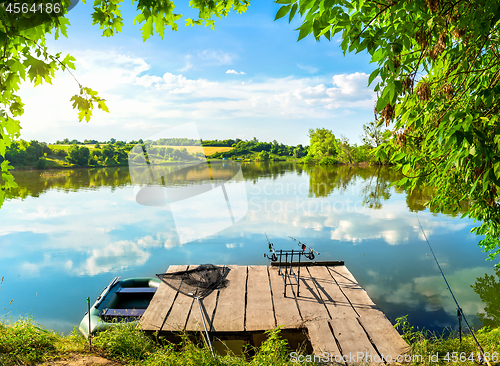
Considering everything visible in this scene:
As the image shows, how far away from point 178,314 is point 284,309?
6.78ft

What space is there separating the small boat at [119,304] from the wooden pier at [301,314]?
0.88 m

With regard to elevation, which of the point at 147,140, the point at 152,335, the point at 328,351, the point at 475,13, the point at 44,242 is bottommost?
the point at 44,242

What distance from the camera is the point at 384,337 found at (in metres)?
4.35

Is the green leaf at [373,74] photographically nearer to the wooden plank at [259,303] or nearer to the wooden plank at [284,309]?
the wooden plank at [284,309]

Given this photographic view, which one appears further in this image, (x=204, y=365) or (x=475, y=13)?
(x=204, y=365)

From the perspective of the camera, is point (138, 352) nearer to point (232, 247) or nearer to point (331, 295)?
point (331, 295)

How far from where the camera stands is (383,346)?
162 inches

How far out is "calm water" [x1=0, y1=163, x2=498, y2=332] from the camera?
7.78 m

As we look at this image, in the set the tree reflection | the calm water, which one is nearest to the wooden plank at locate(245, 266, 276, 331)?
the calm water

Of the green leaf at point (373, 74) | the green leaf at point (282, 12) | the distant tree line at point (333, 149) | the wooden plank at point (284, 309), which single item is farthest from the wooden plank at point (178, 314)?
the distant tree line at point (333, 149)

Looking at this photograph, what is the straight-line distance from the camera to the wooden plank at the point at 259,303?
196 inches

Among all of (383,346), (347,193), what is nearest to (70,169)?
(347,193)

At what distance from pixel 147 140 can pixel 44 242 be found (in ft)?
38.8

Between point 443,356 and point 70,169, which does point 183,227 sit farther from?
point 70,169
